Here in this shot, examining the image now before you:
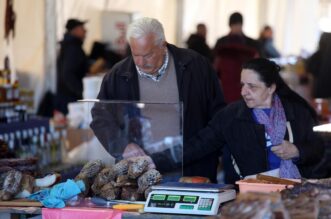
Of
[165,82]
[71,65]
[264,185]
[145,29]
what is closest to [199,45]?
[71,65]

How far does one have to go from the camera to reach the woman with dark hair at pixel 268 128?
15.7 feet

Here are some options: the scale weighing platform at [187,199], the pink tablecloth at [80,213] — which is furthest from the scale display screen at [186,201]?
the pink tablecloth at [80,213]

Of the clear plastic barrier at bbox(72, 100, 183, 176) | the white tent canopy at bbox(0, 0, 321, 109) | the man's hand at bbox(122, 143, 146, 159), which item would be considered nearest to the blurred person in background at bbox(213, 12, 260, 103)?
the white tent canopy at bbox(0, 0, 321, 109)

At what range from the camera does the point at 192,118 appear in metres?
5.17

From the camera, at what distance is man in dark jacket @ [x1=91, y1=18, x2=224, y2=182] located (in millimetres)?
4832

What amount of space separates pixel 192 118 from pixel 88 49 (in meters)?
6.95

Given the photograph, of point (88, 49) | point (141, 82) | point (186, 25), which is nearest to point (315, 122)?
point (141, 82)

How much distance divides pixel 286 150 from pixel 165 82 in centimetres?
83

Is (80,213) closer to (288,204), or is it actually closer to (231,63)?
(288,204)

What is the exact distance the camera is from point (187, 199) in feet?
12.8

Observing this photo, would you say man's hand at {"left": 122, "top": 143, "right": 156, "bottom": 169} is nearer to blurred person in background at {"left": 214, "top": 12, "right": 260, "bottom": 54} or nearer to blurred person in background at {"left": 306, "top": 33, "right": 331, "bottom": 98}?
blurred person in background at {"left": 214, "top": 12, "right": 260, "bottom": 54}

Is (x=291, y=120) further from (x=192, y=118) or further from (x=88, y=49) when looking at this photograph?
(x=88, y=49)

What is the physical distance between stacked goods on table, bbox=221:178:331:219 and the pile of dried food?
32.2 inches

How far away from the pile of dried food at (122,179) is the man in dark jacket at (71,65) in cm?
502
